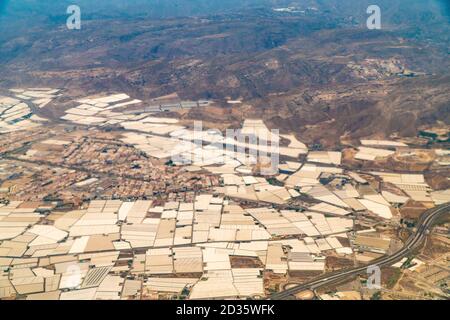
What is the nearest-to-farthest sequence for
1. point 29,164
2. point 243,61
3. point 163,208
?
point 163,208 → point 29,164 → point 243,61

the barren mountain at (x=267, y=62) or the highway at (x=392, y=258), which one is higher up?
the barren mountain at (x=267, y=62)

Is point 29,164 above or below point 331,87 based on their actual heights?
below

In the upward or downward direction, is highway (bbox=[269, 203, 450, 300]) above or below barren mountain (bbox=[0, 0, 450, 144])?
below

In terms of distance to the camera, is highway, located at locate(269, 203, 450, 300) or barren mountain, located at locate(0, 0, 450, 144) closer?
highway, located at locate(269, 203, 450, 300)

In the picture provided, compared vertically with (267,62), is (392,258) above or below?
below

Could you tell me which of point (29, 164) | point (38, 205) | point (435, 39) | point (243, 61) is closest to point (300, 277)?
point (38, 205)

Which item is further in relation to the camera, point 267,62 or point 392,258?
point 267,62

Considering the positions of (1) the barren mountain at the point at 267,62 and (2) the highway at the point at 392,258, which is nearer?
(2) the highway at the point at 392,258
